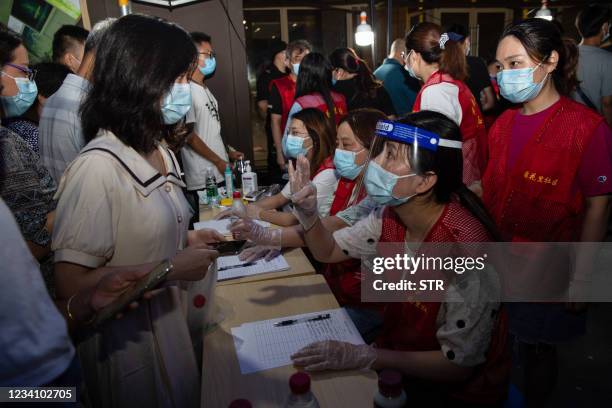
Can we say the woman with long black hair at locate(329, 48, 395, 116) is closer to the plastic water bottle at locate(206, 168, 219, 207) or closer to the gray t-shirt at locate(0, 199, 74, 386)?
the plastic water bottle at locate(206, 168, 219, 207)

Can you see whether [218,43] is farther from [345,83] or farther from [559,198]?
[559,198]

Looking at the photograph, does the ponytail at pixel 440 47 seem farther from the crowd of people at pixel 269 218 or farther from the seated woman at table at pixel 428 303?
the seated woman at table at pixel 428 303

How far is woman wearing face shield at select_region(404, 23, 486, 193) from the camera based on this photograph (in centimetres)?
245

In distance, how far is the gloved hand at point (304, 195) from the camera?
1591mm

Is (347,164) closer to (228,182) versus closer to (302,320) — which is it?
(302,320)

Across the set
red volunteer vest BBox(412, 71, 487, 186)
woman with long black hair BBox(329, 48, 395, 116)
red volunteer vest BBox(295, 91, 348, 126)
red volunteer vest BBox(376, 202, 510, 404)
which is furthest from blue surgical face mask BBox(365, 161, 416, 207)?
woman with long black hair BBox(329, 48, 395, 116)

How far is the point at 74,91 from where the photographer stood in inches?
81.1

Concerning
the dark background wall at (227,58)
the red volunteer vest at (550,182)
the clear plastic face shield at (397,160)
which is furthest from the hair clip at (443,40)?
the dark background wall at (227,58)

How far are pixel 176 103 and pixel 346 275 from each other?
112 centimetres

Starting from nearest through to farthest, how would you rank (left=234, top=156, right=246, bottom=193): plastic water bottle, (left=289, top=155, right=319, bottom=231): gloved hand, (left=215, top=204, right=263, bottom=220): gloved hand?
(left=289, top=155, right=319, bottom=231): gloved hand < (left=215, top=204, right=263, bottom=220): gloved hand < (left=234, top=156, right=246, bottom=193): plastic water bottle

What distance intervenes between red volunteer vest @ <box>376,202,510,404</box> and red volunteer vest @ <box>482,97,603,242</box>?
1.98 ft

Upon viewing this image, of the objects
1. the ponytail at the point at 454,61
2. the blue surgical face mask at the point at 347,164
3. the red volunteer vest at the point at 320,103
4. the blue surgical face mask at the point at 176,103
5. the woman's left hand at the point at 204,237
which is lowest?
the woman's left hand at the point at 204,237

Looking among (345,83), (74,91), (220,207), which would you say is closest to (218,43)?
(345,83)

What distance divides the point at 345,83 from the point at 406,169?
280 cm
